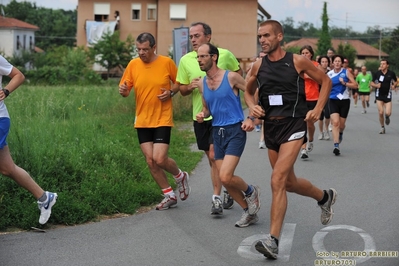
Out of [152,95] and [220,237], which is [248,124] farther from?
[152,95]

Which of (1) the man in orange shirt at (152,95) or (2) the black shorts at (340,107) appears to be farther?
(2) the black shorts at (340,107)

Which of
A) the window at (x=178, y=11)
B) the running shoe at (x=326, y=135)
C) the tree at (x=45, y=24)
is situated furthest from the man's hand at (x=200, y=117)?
the tree at (x=45, y=24)

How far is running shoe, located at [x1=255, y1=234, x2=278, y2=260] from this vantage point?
261 inches

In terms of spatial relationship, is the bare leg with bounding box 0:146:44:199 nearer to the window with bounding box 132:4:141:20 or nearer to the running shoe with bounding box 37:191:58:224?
the running shoe with bounding box 37:191:58:224

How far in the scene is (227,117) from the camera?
8.30 m

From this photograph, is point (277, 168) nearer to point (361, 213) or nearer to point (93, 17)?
point (361, 213)

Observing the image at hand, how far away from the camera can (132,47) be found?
243ft

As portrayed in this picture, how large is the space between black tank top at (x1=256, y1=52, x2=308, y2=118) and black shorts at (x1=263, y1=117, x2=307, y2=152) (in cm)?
6

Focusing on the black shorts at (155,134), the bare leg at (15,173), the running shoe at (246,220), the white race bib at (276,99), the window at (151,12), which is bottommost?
the running shoe at (246,220)

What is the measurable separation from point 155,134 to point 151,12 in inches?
2836

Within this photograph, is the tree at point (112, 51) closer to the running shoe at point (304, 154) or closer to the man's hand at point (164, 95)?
the running shoe at point (304, 154)

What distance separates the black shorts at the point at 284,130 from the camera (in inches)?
288

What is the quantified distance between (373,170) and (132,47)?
2464 inches

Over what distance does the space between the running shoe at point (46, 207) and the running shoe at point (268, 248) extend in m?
2.50
